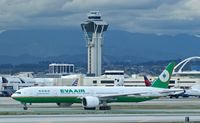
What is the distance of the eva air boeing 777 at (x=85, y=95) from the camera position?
8431 cm

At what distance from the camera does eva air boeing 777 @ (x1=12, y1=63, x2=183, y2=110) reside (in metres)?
84.3

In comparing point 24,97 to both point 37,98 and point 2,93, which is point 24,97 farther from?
point 2,93

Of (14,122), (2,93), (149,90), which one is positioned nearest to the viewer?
(14,122)

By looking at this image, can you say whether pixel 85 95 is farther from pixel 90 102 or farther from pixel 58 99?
pixel 58 99

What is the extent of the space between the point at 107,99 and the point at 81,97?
12.1ft

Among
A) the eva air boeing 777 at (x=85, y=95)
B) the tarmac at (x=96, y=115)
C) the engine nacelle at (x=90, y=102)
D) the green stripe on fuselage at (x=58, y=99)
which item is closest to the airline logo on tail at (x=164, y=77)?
the eva air boeing 777 at (x=85, y=95)

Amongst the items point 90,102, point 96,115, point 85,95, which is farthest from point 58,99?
point 96,115

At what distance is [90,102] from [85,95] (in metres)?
3.18

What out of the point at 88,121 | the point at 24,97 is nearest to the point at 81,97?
the point at 24,97

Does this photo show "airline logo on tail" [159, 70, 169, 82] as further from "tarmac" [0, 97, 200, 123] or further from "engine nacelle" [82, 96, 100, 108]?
"engine nacelle" [82, 96, 100, 108]

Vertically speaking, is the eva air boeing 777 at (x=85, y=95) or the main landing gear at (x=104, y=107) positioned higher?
the eva air boeing 777 at (x=85, y=95)

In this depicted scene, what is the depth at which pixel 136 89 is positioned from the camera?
293 feet

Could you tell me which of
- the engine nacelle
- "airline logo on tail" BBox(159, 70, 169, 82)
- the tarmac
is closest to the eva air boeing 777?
the engine nacelle

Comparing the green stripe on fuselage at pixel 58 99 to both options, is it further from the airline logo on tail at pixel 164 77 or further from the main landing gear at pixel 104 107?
the airline logo on tail at pixel 164 77
